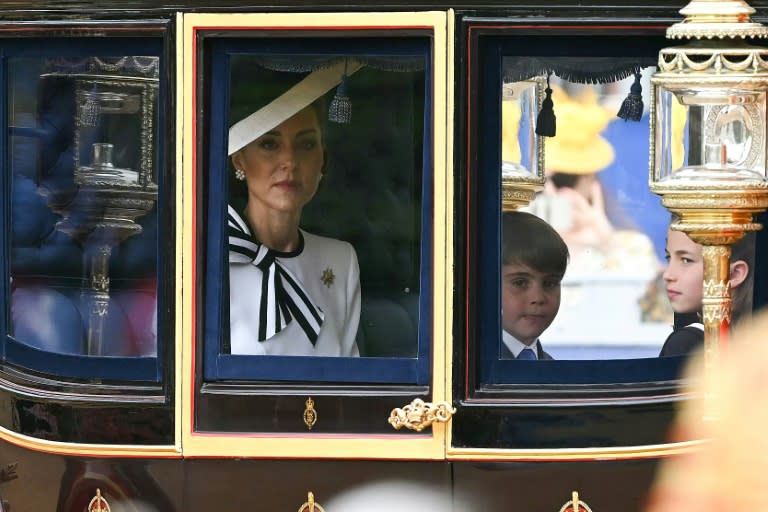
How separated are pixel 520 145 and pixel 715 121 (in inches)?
24.3

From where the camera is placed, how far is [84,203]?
4.52 metres

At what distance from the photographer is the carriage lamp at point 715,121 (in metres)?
3.83

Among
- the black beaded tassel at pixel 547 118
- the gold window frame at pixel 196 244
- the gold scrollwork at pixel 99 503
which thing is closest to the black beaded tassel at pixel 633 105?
the black beaded tassel at pixel 547 118

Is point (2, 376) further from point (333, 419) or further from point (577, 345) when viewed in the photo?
point (577, 345)

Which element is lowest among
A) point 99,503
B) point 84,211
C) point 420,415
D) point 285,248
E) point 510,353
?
point 99,503

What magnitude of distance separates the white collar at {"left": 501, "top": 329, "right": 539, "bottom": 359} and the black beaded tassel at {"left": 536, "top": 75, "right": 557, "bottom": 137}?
1.86 feet

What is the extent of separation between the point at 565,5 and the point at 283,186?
927 millimetres

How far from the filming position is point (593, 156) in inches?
170

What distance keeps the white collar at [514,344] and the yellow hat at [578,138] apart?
1.54 ft

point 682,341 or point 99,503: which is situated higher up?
point 682,341

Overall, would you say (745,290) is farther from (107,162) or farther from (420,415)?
(107,162)

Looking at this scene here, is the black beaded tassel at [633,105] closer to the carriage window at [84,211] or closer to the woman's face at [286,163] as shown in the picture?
the woman's face at [286,163]

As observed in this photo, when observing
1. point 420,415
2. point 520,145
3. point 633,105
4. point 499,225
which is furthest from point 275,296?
point 633,105

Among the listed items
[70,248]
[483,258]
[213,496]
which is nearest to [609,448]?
[483,258]
